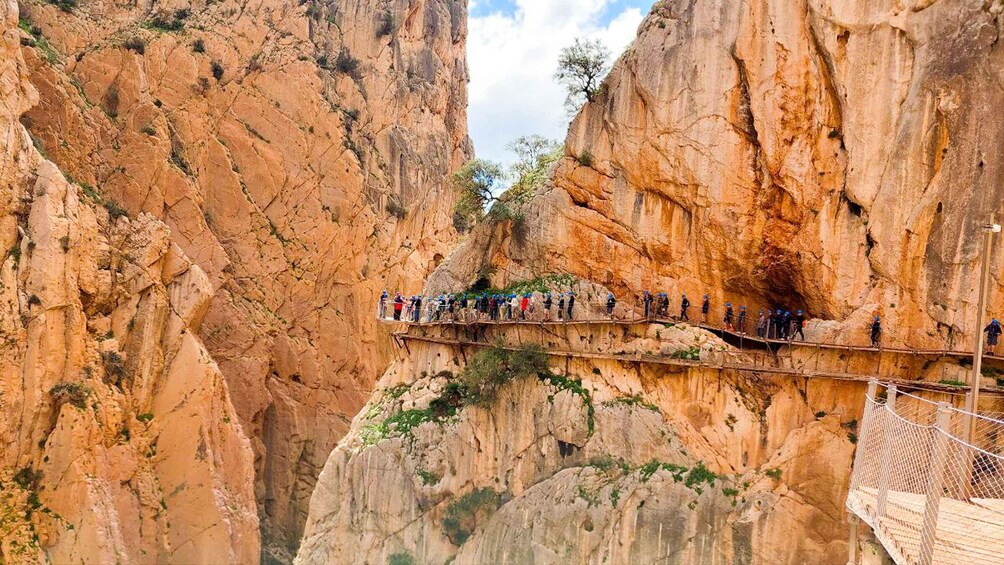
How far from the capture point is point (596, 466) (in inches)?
1013

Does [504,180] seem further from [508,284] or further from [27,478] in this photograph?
[27,478]

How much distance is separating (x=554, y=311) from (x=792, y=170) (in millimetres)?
9248

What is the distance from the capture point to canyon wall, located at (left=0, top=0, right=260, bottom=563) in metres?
33.0

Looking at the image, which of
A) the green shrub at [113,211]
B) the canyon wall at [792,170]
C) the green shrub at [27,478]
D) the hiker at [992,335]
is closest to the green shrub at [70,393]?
the green shrub at [27,478]

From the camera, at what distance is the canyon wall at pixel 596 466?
2342 centimetres

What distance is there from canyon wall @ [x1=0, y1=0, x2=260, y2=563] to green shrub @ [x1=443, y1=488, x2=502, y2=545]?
14483mm

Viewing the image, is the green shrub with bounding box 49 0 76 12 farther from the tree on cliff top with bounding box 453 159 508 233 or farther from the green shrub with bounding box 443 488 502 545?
the green shrub with bounding box 443 488 502 545

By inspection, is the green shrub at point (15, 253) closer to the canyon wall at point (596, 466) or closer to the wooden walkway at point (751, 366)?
the canyon wall at point (596, 466)

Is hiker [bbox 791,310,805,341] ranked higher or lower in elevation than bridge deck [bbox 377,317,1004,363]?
higher

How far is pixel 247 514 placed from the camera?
127 ft

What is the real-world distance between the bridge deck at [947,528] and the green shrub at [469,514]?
690 inches

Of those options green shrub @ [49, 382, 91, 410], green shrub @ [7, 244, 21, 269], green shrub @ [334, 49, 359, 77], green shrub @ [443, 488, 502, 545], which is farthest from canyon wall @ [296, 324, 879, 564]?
green shrub @ [334, 49, 359, 77]

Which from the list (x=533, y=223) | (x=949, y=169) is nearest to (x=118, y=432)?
(x=533, y=223)

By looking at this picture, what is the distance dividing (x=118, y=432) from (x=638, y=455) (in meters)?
23.6
